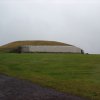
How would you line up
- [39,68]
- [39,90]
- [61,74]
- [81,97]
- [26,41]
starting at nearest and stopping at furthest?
[81,97] < [39,90] < [61,74] < [39,68] < [26,41]

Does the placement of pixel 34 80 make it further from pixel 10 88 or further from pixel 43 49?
pixel 43 49

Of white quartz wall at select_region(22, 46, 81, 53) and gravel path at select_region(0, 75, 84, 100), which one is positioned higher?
white quartz wall at select_region(22, 46, 81, 53)

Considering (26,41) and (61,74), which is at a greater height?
(26,41)

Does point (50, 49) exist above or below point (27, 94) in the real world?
above

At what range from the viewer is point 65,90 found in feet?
51.6

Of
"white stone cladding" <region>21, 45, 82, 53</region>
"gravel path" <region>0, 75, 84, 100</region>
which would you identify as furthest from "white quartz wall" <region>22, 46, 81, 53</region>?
"gravel path" <region>0, 75, 84, 100</region>

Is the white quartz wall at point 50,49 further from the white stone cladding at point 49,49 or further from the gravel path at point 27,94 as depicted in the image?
the gravel path at point 27,94

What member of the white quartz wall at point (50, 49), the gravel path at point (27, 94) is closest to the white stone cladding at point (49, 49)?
the white quartz wall at point (50, 49)

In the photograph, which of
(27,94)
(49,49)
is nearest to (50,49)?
(49,49)

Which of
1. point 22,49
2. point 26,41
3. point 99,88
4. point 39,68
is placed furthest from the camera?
point 26,41

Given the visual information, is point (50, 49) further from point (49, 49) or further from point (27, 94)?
point (27, 94)

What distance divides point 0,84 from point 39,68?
31.4ft

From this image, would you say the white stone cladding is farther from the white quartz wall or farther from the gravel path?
the gravel path

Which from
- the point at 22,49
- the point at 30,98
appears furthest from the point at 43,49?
the point at 30,98
